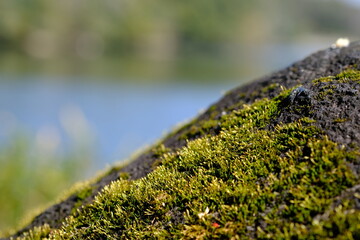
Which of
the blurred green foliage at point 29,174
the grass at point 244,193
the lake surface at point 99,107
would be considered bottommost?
the grass at point 244,193

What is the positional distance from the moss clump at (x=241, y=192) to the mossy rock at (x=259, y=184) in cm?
1

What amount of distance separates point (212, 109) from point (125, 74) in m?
90.2

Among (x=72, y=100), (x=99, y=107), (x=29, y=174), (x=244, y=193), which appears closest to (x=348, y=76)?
(x=244, y=193)

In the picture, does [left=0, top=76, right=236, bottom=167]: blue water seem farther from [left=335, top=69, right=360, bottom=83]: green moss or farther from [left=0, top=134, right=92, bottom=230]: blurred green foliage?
[left=335, top=69, right=360, bottom=83]: green moss

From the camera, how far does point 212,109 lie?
7480 millimetres

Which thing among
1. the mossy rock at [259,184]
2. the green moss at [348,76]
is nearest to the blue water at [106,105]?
the mossy rock at [259,184]

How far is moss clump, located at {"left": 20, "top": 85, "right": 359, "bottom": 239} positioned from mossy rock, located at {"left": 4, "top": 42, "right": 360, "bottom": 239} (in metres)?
0.01

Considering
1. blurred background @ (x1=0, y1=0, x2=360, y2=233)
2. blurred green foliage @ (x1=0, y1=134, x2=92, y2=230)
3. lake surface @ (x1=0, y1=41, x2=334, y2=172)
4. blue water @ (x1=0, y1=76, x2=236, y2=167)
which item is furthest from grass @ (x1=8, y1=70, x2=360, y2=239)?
blue water @ (x1=0, y1=76, x2=236, y2=167)

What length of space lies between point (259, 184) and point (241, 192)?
9.1 inches

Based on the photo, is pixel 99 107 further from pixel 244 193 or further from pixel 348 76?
pixel 244 193

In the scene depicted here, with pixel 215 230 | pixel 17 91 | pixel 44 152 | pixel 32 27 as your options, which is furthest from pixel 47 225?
pixel 32 27

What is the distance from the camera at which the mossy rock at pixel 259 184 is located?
11.9ft

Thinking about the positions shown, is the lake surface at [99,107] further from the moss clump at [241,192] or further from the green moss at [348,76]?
the green moss at [348,76]

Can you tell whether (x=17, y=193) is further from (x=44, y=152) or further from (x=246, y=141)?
(x=246, y=141)
